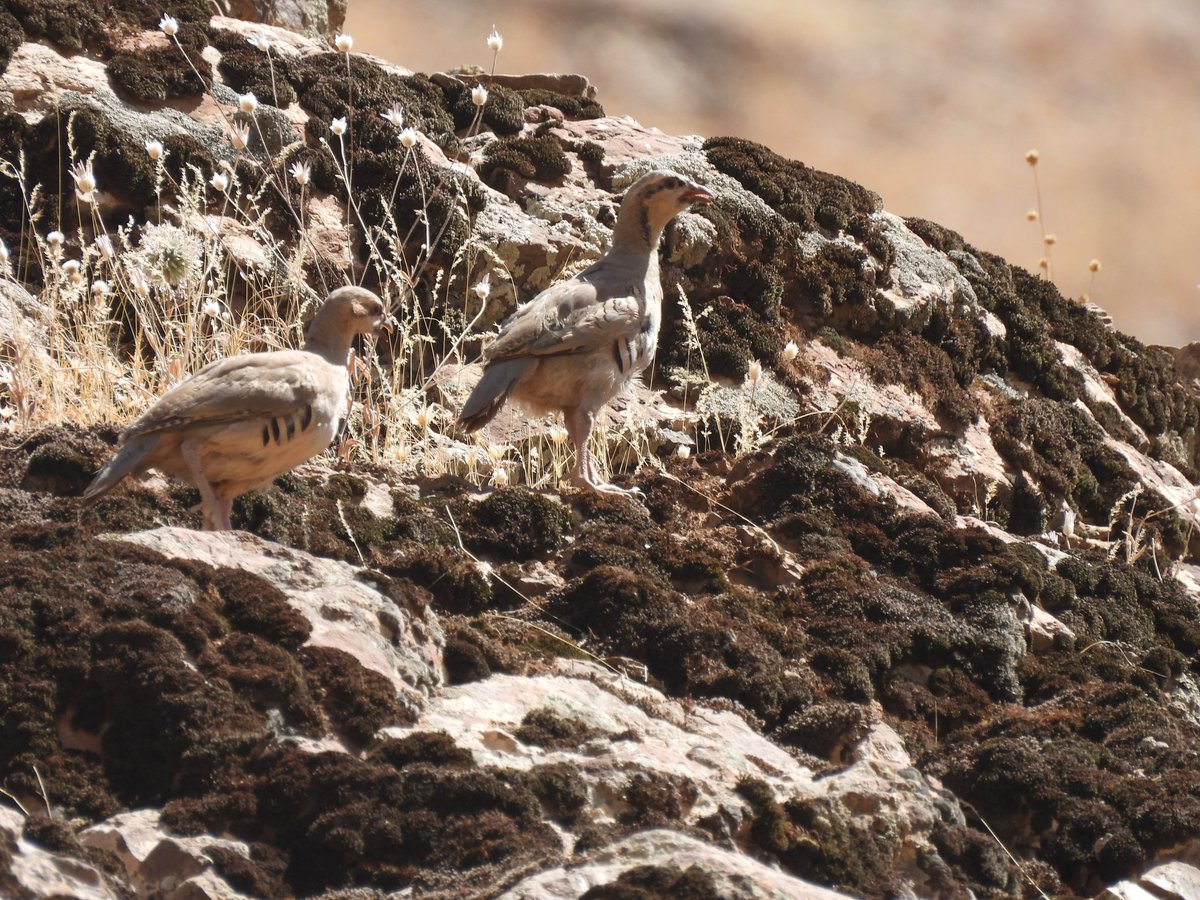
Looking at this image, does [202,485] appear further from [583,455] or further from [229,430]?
[583,455]

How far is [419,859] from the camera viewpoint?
4625 millimetres

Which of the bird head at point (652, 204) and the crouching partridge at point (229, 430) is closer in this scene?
the crouching partridge at point (229, 430)

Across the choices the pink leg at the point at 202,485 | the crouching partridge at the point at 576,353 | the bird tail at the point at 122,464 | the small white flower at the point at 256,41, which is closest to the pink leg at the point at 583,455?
the crouching partridge at the point at 576,353

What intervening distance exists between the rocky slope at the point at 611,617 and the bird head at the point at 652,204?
1204mm

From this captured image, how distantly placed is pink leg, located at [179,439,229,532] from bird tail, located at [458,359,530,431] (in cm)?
240

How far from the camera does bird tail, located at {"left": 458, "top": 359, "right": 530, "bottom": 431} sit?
9.18 meters

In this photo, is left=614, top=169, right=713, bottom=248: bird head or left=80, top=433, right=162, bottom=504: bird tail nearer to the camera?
left=80, top=433, right=162, bottom=504: bird tail

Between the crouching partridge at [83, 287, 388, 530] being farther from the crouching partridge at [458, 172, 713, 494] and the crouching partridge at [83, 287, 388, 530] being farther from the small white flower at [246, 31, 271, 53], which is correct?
the small white flower at [246, 31, 271, 53]

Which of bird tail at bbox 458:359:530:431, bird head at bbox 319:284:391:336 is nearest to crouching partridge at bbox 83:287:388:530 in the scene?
bird head at bbox 319:284:391:336

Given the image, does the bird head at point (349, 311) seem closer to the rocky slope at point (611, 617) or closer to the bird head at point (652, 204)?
the rocky slope at point (611, 617)

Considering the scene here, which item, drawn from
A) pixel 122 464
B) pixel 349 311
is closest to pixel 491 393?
pixel 349 311

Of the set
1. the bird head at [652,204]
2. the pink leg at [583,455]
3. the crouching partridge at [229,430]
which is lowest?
the crouching partridge at [229,430]

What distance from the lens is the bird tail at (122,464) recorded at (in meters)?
6.67

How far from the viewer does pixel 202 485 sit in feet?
22.5
